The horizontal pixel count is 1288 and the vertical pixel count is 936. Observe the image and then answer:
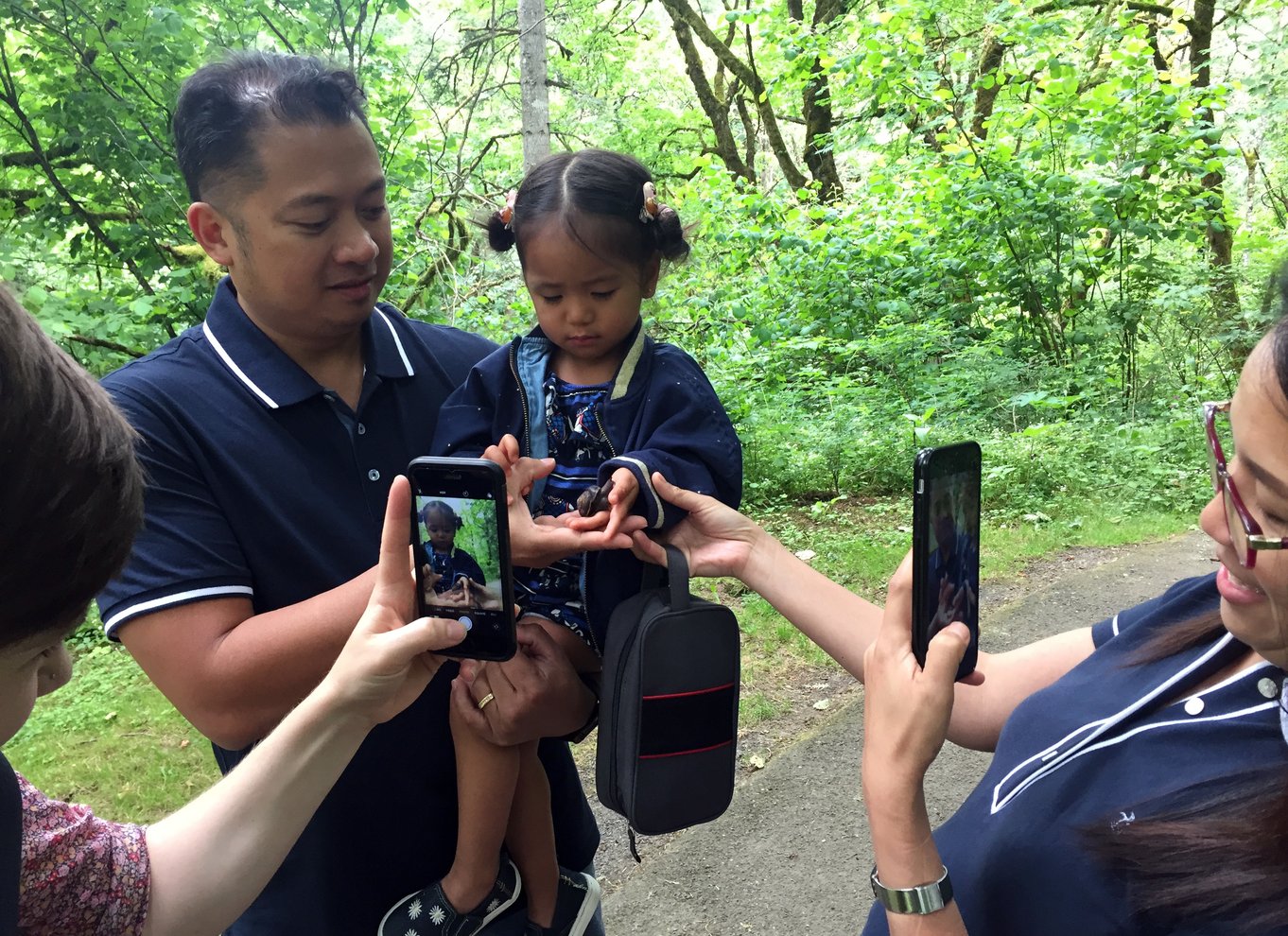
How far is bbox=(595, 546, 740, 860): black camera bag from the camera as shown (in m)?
1.58

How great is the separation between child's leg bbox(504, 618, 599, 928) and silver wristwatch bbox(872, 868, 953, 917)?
2.79ft

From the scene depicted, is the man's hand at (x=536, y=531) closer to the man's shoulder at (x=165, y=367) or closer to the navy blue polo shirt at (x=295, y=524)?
the navy blue polo shirt at (x=295, y=524)

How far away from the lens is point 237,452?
4.90ft

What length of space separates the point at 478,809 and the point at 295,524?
650 millimetres

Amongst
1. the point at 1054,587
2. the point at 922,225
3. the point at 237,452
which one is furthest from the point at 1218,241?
the point at 237,452

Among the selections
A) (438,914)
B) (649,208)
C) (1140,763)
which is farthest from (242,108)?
(1140,763)

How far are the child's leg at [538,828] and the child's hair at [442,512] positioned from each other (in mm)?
545

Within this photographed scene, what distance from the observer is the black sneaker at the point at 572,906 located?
1.88 metres

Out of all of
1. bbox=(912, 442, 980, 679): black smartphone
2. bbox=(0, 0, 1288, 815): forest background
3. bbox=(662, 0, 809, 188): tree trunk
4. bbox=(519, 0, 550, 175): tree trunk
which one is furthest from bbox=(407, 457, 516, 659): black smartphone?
bbox=(662, 0, 809, 188): tree trunk

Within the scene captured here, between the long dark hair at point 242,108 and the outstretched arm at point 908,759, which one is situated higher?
the long dark hair at point 242,108

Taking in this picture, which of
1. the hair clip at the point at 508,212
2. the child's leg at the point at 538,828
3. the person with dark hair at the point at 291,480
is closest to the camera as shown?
the person with dark hair at the point at 291,480

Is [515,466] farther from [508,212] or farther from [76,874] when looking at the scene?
[76,874]

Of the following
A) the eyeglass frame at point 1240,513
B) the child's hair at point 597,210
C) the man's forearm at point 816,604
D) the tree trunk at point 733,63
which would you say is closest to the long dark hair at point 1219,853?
the eyeglass frame at point 1240,513

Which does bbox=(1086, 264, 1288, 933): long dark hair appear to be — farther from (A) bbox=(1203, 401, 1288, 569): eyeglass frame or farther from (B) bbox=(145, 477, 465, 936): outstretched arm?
(B) bbox=(145, 477, 465, 936): outstretched arm
